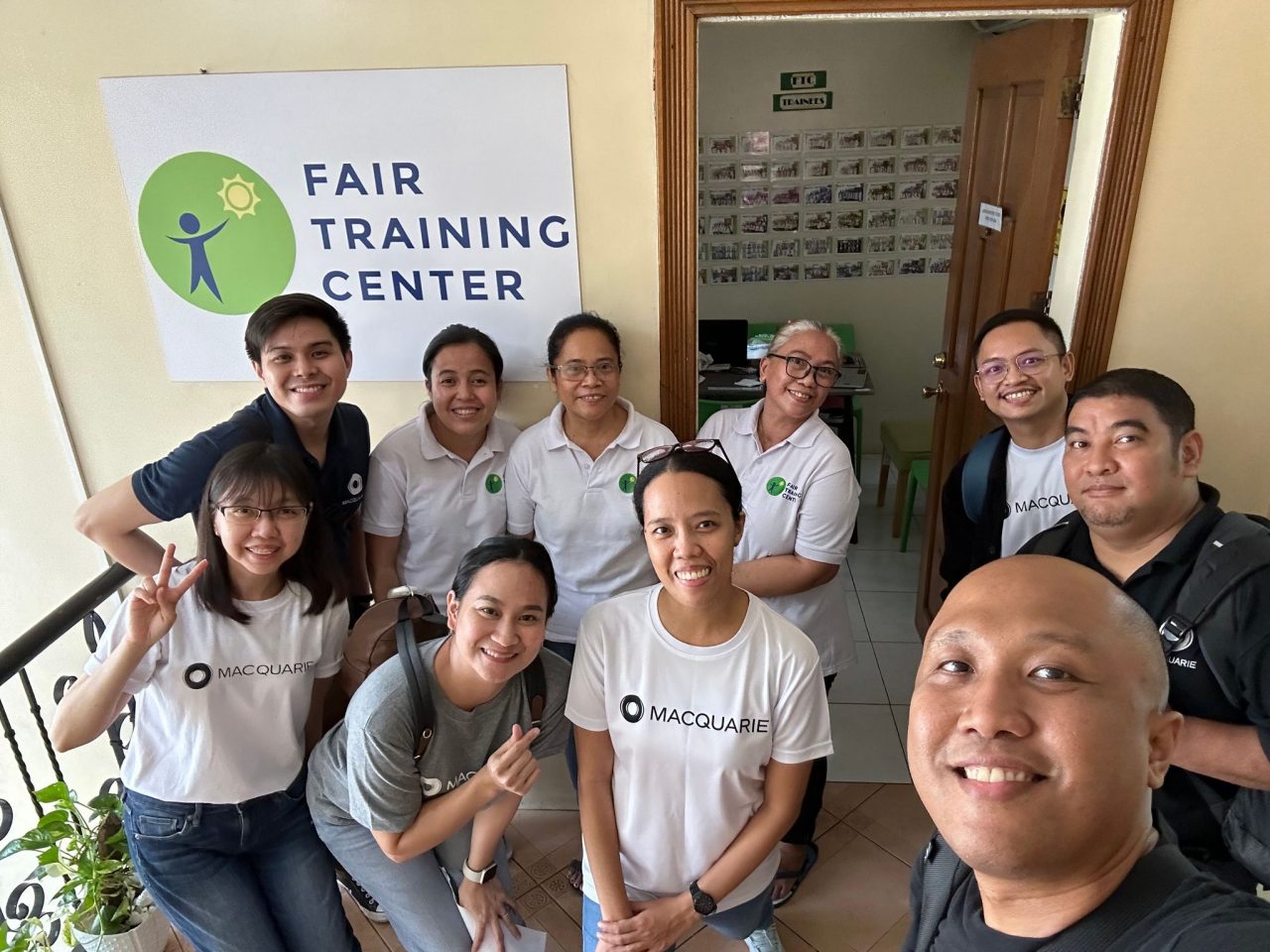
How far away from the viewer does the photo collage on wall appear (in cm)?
477

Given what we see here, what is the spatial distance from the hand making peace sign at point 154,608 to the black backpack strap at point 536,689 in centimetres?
70

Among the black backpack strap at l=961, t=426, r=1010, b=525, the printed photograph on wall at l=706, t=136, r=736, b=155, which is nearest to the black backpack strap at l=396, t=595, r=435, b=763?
the black backpack strap at l=961, t=426, r=1010, b=525

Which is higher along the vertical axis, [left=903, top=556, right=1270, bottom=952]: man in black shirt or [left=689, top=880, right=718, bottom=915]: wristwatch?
[left=903, top=556, right=1270, bottom=952]: man in black shirt

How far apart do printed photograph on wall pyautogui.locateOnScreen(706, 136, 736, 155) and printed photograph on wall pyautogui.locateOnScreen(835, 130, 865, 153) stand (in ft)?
2.10

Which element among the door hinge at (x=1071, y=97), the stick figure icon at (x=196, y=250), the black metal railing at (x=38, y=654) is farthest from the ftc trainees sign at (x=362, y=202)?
the door hinge at (x=1071, y=97)

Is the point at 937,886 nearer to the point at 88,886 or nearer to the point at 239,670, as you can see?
the point at 239,670

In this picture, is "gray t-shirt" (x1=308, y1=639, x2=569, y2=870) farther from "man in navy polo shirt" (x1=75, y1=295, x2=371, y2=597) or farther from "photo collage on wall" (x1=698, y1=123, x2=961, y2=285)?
"photo collage on wall" (x1=698, y1=123, x2=961, y2=285)

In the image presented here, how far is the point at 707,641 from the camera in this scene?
4.95 ft

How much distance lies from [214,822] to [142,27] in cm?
196

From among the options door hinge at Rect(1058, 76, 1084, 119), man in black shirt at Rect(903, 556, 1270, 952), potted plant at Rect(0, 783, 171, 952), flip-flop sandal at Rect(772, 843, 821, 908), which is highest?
door hinge at Rect(1058, 76, 1084, 119)

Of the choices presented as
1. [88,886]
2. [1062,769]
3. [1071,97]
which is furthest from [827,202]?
[88,886]

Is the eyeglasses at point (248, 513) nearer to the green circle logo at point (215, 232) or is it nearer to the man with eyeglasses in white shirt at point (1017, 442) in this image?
the green circle logo at point (215, 232)

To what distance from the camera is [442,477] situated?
2.04 metres

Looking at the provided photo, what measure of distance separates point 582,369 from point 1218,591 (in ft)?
4.48
